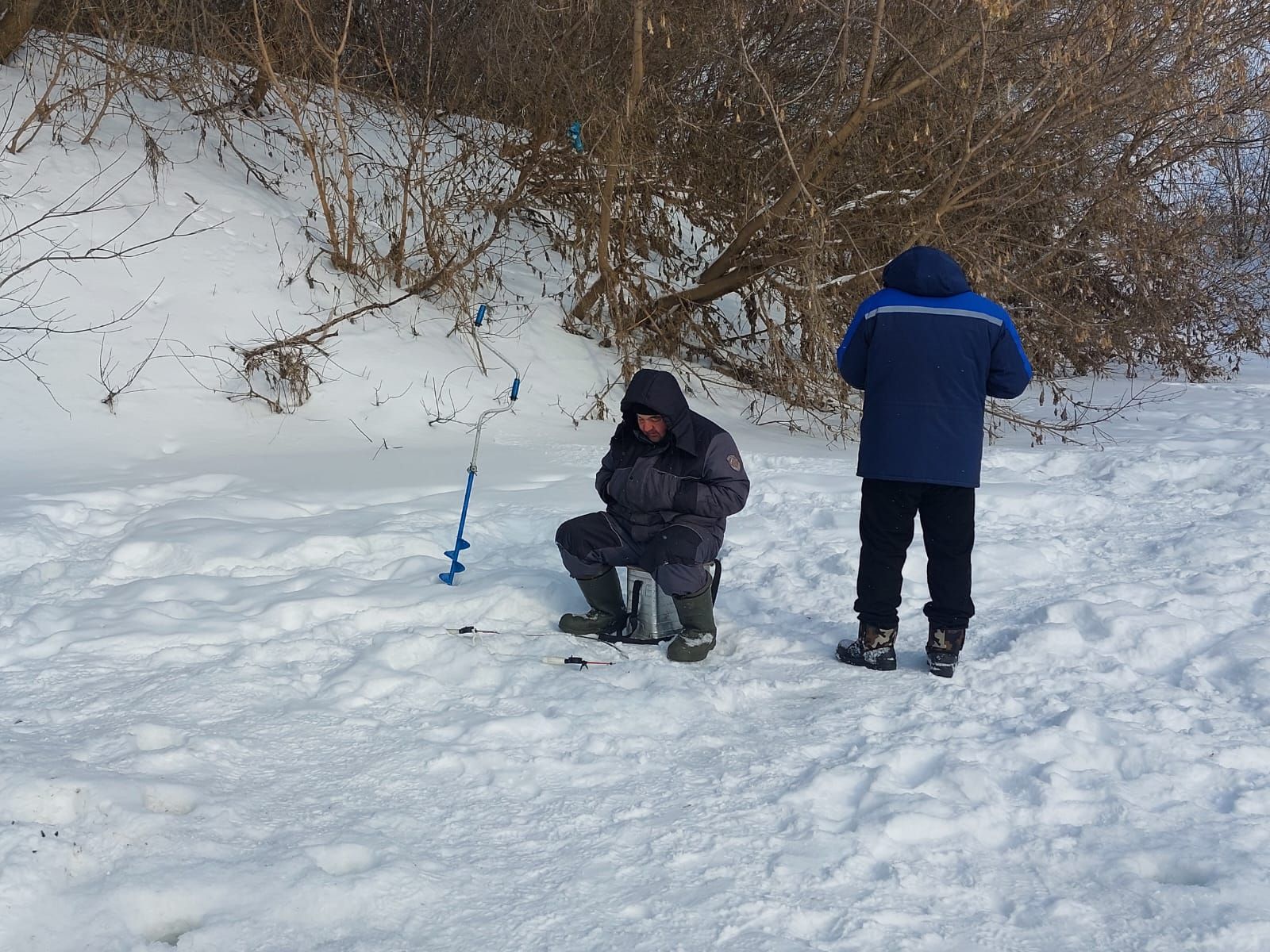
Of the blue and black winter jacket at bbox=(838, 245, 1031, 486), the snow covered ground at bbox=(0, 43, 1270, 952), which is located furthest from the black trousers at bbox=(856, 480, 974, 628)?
the snow covered ground at bbox=(0, 43, 1270, 952)

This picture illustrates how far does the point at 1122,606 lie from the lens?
4816mm

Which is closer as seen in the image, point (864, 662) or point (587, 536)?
point (864, 662)

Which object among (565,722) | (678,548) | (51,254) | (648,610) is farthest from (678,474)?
(51,254)

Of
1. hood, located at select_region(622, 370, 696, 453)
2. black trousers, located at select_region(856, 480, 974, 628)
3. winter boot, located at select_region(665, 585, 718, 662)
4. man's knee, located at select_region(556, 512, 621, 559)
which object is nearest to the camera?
black trousers, located at select_region(856, 480, 974, 628)

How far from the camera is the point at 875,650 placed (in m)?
4.50

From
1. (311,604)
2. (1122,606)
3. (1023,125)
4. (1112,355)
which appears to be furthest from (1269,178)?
(311,604)

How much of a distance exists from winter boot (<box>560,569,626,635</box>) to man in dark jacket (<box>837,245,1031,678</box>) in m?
1.05

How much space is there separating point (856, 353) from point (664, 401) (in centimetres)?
76

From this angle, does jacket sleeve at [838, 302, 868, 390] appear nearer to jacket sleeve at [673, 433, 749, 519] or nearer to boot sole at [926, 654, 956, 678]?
jacket sleeve at [673, 433, 749, 519]

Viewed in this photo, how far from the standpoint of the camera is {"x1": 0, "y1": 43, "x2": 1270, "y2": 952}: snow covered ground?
284 centimetres

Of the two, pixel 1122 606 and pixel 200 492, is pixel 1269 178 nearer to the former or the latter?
pixel 1122 606

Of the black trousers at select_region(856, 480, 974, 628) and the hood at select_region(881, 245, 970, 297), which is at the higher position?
the hood at select_region(881, 245, 970, 297)

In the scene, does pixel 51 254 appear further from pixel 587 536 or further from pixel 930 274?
pixel 930 274

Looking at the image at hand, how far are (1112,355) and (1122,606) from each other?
7318mm
